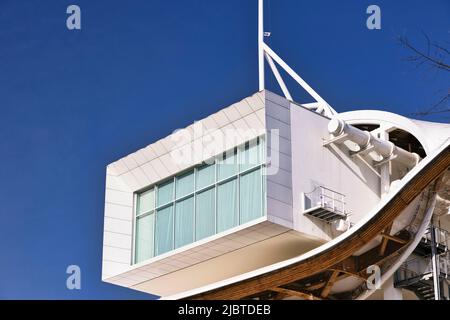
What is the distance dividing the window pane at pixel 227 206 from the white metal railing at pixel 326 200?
2.59 metres

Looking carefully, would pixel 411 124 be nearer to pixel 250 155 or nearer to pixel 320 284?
pixel 250 155

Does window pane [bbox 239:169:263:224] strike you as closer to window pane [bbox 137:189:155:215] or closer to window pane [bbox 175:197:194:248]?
window pane [bbox 175:197:194:248]

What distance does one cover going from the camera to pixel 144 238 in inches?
1487

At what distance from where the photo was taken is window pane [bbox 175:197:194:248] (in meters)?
35.9

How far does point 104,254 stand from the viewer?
125 feet

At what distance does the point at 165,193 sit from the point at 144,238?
6.51 ft

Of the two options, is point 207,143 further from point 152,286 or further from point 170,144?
point 152,286

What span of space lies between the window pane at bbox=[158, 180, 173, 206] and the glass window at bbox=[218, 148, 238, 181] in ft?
9.22

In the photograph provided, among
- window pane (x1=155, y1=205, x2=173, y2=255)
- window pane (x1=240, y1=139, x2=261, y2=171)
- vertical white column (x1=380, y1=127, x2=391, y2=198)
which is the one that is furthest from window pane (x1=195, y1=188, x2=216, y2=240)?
vertical white column (x1=380, y1=127, x2=391, y2=198)

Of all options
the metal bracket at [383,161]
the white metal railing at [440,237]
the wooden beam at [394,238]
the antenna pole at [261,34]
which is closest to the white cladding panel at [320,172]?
the metal bracket at [383,161]

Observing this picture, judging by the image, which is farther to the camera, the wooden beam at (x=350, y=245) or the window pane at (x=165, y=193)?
the window pane at (x=165, y=193)

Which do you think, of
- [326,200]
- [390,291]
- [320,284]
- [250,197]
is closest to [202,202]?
[250,197]

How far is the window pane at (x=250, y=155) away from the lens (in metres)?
33.7

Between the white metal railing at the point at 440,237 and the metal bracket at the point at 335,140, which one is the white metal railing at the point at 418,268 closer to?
the white metal railing at the point at 440,237
